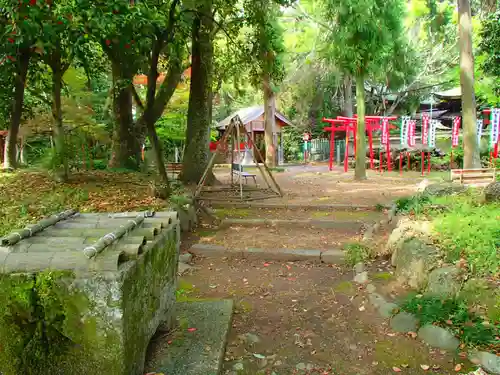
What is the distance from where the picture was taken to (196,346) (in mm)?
3174

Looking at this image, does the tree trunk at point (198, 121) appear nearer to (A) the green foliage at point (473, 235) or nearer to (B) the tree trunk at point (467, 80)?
(B) the tree trunk at point (467, 80)

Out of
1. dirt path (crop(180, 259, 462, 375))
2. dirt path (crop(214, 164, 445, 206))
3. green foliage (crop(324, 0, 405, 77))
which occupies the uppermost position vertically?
green foliage (crop(324, 0, 405, 77))

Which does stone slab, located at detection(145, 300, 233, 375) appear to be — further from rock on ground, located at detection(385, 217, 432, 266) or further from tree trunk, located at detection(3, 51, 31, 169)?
tree trunk, located at detection(3, 51, 31, 169)

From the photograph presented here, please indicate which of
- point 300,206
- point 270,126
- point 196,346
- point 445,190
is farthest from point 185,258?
point 270,126

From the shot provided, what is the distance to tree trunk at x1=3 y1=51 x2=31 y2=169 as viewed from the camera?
707 centimetres

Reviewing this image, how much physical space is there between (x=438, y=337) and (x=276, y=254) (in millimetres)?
3173

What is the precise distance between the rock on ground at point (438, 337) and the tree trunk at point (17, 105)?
6.98m

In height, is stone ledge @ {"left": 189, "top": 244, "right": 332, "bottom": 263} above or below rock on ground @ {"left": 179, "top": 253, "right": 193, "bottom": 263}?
above

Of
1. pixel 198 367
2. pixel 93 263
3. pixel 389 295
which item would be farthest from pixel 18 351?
pixel 389 295

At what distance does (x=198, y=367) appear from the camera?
2861 mm

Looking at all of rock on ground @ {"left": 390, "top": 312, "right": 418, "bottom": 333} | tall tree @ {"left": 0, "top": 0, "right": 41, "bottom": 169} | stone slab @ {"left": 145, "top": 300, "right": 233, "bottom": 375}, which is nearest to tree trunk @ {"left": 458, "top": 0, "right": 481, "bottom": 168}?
rock on ground @ {"left": 390, "top": 312, "right": 418, "bottom": 333}

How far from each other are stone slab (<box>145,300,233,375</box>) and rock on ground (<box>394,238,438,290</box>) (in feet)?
6.76

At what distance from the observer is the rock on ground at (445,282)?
388 cm

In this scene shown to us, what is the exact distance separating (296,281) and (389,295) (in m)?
1.30
